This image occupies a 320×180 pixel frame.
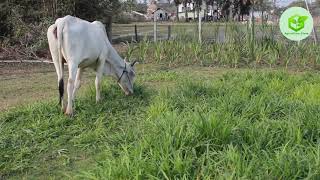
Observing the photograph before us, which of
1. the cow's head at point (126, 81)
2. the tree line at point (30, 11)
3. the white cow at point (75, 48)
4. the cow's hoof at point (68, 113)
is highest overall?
the tree line at point (30, 11)

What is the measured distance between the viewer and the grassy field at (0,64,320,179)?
135 inches

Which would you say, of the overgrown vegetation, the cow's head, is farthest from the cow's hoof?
the overgrown vegetation

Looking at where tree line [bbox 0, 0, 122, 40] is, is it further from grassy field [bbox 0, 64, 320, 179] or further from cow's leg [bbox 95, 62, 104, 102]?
grassy field [bbox 0, 64, 320, 179]

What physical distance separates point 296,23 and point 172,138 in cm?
898

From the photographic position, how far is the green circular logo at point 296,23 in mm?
11773

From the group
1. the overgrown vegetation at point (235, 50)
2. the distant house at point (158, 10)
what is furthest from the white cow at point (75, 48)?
the distant house at point (158, 10)

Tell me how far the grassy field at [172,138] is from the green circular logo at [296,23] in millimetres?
4753

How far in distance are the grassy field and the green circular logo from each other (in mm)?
4753

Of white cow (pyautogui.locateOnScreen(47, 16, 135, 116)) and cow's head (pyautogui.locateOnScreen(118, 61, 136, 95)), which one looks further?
cow's head (pyautogui.locateOnScreen(118, 61, 136, 95))

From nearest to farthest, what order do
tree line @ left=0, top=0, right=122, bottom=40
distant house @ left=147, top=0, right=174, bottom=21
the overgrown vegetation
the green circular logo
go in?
the green circular logo
the overgrown vegetation
tree line @ left=0, top=0, right=122, bottom=40
distant house @ left=147, top=0, right=174, bottom=21

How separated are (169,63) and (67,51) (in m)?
6.57

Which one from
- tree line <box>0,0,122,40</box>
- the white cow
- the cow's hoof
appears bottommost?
the cow's hoof

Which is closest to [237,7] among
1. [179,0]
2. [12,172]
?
[12,172]

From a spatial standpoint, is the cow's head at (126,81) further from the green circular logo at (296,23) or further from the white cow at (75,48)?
the green circular logo at (296,23)
